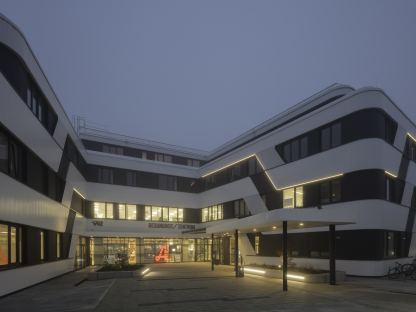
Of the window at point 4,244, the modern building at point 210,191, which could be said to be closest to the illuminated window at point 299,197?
the modern building at point 210,191

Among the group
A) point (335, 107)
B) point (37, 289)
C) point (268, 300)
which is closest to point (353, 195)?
point (335, 107)

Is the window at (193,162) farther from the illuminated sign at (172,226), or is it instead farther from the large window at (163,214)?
the illuminated sign at (172,226)

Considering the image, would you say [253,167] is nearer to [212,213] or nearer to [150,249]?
[212,213]

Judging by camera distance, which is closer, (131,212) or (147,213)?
(131,212)

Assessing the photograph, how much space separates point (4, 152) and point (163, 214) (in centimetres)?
2456

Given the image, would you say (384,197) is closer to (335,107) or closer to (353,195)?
(353,195)

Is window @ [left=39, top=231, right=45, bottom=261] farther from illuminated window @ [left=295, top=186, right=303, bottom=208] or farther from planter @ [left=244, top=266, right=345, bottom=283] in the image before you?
illuminated window @ [left=295, top=186, right=303, bottom=208]

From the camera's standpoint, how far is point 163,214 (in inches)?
1569

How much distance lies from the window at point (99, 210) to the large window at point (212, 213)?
33.8 ft

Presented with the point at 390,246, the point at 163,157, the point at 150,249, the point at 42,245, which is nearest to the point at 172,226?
the point at 150,249

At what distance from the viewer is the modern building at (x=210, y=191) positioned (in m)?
17.9

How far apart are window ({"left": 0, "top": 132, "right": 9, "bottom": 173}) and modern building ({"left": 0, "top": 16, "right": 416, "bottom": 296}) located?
48 millimetres

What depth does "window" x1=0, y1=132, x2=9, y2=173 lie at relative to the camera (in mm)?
16031

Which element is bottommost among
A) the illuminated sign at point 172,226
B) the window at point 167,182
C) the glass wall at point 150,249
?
the glass wall at point 150,249
